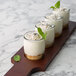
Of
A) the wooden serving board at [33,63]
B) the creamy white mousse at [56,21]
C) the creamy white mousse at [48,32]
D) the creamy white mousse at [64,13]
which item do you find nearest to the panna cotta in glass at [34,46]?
the wooden serving board at [33,63]

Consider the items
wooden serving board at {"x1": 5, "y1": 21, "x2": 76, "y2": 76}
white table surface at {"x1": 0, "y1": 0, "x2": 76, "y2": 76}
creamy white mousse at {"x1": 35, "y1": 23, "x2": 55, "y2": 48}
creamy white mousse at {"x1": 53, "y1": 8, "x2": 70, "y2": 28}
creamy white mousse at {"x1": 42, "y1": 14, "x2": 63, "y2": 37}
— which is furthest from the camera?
creamy white mousse at {"x1": 53, "y1": 8, "x2": 70, "y2": 28}

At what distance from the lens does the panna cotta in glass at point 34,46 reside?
4.56 ft

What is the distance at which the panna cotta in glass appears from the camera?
1.39m

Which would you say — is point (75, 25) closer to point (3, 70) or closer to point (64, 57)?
point (64, 57)

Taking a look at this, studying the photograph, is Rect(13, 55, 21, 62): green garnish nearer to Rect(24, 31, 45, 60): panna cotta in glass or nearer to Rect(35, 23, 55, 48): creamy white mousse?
Rect(24, 31, 45, 60): panna cotta in glass

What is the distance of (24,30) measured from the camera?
1.97 meters

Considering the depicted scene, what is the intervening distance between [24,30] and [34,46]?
600 millimetres

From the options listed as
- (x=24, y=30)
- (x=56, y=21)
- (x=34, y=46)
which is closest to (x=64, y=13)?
(x=56, y=21)

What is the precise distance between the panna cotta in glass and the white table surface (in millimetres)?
125

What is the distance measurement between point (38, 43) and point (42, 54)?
108 millimetres

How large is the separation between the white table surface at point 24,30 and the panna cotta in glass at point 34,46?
0.41 ft

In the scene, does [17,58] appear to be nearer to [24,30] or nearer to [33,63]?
[33,63]

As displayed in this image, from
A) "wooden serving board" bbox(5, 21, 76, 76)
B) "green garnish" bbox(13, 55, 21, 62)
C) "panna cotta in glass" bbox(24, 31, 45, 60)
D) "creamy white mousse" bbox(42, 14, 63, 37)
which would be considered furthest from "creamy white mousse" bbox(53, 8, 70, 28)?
"green garnish" bbox(13, 55, 21, 62)

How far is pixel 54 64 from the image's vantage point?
1.47 meters
